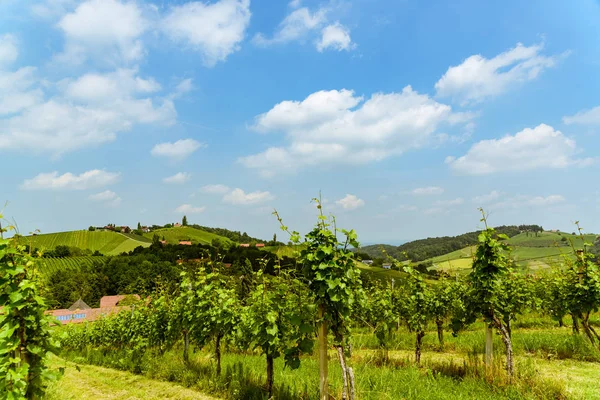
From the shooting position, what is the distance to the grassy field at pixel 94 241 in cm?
9019

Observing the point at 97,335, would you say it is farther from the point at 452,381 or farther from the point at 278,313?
the point at 452,381

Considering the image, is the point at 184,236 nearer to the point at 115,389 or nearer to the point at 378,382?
the point at 115,389

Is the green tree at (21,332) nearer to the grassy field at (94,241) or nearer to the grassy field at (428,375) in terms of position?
the grassy field at (428,375)

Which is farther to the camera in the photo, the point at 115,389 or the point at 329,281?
the point at 115,389

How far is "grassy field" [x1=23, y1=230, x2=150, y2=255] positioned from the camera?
90.2 meters

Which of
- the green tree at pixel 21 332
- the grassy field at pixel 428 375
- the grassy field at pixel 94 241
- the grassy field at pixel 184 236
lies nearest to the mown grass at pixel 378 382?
the grassy field at pixel 428 375

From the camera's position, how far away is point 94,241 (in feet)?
311

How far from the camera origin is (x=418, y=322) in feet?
29.3

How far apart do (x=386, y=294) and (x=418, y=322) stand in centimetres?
466

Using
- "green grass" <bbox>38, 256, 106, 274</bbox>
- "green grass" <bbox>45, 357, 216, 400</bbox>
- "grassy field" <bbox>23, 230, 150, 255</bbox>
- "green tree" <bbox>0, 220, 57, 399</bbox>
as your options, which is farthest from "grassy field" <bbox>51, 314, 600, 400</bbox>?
"grassy field" <bbox>23, 230, 150, 255</bbox>

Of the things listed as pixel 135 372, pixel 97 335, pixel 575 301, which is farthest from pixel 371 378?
pixel 97 335

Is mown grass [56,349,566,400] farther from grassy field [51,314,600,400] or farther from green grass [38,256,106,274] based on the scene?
green grass [38,256,106,274]

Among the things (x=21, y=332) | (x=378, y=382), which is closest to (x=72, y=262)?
(x=21, y=332)

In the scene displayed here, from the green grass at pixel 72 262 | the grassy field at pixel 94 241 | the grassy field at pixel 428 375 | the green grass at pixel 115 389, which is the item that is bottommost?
the green grass at pixel 115 389
